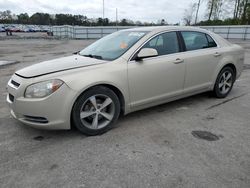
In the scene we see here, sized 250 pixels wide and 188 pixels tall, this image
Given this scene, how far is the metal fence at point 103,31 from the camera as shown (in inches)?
1073

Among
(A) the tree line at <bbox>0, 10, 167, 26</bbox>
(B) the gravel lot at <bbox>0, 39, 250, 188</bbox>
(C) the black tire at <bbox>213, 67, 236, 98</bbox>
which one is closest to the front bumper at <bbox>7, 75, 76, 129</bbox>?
(B) the gravel lot at <bbox>0, 39, 250, 188</bbox>

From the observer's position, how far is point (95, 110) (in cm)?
336

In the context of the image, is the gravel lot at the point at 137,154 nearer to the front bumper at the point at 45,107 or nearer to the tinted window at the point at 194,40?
the front bumper at the point at 45,107

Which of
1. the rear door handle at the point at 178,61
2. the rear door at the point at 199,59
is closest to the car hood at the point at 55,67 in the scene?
the rear door handle at the point at 178,61

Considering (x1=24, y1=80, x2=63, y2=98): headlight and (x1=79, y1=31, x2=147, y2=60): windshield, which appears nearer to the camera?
(x1=24, y1=80, x2=63, y2=98): headlight

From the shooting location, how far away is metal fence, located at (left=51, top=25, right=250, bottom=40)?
27.2m

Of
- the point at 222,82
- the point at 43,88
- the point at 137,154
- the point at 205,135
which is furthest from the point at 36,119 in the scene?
the point at 222,82

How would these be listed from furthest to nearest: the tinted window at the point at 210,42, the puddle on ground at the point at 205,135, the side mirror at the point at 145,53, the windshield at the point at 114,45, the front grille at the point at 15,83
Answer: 1. the tinted window at the point at 210,42
2. the windshield at the point at 114,45
3. the side mirror at the point at 145,53
4. the puddle on ground at the point at 205,135
5. the front grille at the point at 15,83

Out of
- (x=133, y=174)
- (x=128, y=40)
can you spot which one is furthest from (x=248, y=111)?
(x=133, y=174)

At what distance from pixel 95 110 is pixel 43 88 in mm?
783

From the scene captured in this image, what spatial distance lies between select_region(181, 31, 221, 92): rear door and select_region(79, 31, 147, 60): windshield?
981mm

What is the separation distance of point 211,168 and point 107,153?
1224 millimetres

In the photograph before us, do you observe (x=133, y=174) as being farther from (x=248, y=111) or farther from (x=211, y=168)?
(x=248, y=111)

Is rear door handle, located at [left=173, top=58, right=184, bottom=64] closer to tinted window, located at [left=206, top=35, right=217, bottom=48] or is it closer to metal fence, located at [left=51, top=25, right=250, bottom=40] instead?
tinted window, located at [left=206, top=35, right=217, bottom=48]
